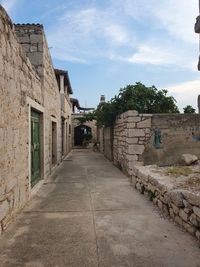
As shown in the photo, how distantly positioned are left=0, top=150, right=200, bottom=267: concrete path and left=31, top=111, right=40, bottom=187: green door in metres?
0.94

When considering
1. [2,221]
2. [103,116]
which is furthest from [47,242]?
[103,116]

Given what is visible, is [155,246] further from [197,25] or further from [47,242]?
[197,25]

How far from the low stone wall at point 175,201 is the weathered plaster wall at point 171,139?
2351 mm

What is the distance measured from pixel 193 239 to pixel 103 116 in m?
7.78

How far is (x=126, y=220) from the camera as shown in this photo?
143 inches

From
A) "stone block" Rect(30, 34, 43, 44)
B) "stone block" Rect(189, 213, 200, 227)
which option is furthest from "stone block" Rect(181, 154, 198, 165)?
"stone block" Rect(30, 34, 43, 44)

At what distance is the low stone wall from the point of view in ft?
9.85

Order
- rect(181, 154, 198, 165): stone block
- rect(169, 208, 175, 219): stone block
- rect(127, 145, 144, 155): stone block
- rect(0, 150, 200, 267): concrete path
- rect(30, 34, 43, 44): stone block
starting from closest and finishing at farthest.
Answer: rect(0, 150, 200, 267): concrete path
rect(169, 208, 175, 219): stone block
rect(30, 34, 43, 44): stone block
rect(181, 154, 198, 165): stone block
rect(127, 145, 144, 155): stone block

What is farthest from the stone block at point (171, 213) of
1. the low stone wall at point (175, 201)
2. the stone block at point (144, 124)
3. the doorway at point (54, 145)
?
the doorway at point (54, 145)

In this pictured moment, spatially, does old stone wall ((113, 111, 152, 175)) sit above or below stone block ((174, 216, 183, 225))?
above

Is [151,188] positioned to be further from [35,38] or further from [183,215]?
[35,38]

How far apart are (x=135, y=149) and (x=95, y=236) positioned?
4502mm

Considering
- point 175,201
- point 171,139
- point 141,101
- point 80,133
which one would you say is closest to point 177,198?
point 175,201

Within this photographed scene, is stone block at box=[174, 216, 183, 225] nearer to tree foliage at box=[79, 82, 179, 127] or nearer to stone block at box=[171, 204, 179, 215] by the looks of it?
stone block at box=[171, 204, 179, 215]
